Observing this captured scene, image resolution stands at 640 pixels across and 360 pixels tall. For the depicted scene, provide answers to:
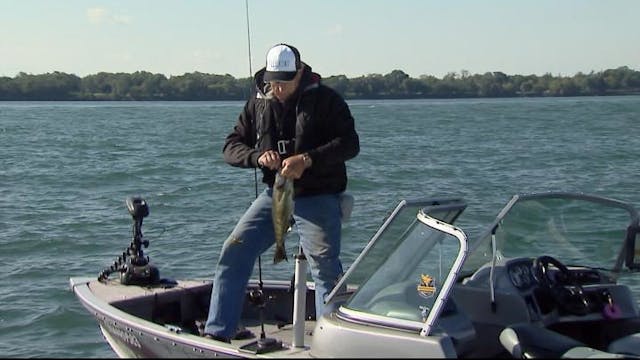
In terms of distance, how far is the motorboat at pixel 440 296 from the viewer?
5012mm

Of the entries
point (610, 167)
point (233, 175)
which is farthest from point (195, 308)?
point (610, 167)

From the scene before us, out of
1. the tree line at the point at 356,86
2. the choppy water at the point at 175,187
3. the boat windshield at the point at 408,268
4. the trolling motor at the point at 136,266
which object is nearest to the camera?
the boat windshield at the point at 408,268

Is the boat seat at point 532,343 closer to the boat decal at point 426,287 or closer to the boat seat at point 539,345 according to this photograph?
the boat seat at point 539,345

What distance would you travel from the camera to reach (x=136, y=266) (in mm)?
7285

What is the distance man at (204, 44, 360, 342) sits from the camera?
5.79 meters

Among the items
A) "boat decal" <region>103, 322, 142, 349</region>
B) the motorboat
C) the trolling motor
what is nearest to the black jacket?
the motorboat

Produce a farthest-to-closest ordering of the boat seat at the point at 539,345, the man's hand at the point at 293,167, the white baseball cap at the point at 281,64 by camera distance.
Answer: the white baseball cap at the point at 281,64 < the man's hand at the point at 293,167 < the boat seat at the point at 539,345

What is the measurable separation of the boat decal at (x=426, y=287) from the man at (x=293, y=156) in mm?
854

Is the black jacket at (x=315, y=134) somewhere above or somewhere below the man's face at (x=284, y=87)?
below

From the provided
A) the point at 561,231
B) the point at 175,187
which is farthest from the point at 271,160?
the point at 175,187

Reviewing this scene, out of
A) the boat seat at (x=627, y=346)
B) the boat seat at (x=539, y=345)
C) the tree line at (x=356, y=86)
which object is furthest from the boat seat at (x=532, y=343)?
the tree line at (x=356, y=86)

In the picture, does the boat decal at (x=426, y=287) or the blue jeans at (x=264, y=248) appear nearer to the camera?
the boat decal at (x=426, y=287)

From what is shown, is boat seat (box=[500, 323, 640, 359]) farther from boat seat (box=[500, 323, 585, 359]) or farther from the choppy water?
the choppy water

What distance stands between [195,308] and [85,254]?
7.09 meters
